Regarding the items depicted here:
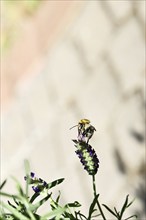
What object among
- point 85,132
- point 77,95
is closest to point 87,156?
point 85,132

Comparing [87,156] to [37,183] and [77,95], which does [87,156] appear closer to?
[37,183]

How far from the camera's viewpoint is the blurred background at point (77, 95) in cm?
258

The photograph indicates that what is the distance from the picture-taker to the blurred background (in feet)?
8.48

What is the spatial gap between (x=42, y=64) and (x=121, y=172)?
921 mm

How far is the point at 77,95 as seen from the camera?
9.64 ft

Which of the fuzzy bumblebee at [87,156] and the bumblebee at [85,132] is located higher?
the bumblebee at [85,132]

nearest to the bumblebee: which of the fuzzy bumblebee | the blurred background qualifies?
the fuzzy bumblebee

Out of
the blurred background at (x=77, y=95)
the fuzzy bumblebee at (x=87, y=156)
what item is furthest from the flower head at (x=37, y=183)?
the blurred background at (x=77, y=95)

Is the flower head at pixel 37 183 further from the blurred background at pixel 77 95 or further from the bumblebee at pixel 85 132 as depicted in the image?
the blurred background at pixel 77 95

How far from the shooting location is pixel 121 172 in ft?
8.36

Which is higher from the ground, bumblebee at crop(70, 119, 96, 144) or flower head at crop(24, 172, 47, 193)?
bumblebee at crop(70, 119, 96, 144)

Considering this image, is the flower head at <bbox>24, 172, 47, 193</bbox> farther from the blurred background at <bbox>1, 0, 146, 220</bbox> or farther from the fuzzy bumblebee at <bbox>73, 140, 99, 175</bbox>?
the blurred background at <bbox>1, 0, 146, 220</bbox>

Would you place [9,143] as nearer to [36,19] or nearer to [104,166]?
[104,166]

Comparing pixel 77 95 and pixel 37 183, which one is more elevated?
pixel 77 95
